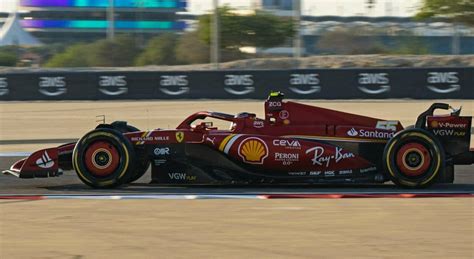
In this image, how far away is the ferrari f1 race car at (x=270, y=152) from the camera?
1005 centimetres

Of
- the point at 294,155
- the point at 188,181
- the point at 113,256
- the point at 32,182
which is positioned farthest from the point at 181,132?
the point at 113,256

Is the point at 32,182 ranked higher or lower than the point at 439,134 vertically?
lower

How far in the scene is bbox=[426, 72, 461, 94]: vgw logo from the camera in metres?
23.1

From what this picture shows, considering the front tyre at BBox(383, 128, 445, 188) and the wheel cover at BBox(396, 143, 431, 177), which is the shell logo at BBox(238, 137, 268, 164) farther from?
the wheel cover at BBox(396, 143, 431, 177)

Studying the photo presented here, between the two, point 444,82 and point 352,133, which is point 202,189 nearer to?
Answer: point 352,133

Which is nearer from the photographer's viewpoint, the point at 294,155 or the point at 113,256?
the point at 113,256

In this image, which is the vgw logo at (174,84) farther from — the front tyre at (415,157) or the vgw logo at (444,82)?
the front tyre at (415,157)

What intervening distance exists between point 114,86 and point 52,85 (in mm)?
1652

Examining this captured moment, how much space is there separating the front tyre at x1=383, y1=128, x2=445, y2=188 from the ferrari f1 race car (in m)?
0.01

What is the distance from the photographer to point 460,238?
7.05 metres

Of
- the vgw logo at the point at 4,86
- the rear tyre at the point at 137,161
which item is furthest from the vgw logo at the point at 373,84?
the rear tyre at the point at 137,161

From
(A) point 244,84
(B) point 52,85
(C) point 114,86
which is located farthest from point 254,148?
(B) point 52,85

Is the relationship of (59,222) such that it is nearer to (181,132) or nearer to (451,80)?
(181,132)

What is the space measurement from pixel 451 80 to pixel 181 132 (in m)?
14.3
